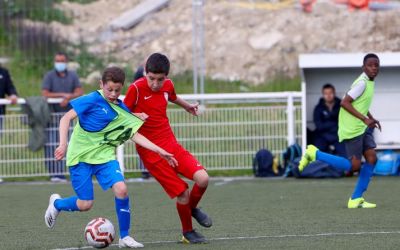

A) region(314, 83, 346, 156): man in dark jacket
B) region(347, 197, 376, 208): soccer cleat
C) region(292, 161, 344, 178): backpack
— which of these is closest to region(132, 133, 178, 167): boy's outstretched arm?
region(347, 197, 376, 208): soccer cleat

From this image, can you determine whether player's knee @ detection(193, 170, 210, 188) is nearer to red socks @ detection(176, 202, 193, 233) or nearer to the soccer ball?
red socks @ detection(176, 202, 193, 233)

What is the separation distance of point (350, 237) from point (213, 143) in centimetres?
837

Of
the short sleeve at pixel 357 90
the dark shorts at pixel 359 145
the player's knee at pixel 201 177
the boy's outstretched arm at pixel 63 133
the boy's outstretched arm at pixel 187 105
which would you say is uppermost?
the short sleeve at pixel 357 90

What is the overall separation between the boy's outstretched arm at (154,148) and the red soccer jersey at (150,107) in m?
0.34

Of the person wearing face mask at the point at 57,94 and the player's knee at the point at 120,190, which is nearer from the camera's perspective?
the player's knee at the point at 120,190

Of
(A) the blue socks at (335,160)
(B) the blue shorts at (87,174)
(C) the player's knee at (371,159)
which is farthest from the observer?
(A) the blue socks at (335,160)

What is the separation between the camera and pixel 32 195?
45.9 feet

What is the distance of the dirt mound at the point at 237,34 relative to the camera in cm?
2423

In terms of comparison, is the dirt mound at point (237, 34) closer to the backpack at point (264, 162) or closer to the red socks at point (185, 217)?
the backpack at point (264, 162)

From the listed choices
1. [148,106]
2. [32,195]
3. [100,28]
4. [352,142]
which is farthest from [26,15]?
[148,106]

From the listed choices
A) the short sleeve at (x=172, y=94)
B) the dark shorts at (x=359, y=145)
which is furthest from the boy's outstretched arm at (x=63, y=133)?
the dark shorts at (x=359, y=145)

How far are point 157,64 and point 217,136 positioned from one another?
8325 mm

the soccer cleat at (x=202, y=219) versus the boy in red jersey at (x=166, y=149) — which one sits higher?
the boy in red jersey at (x=166, y=149)

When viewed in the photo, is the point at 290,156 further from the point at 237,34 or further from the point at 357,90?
the point at 237,34
